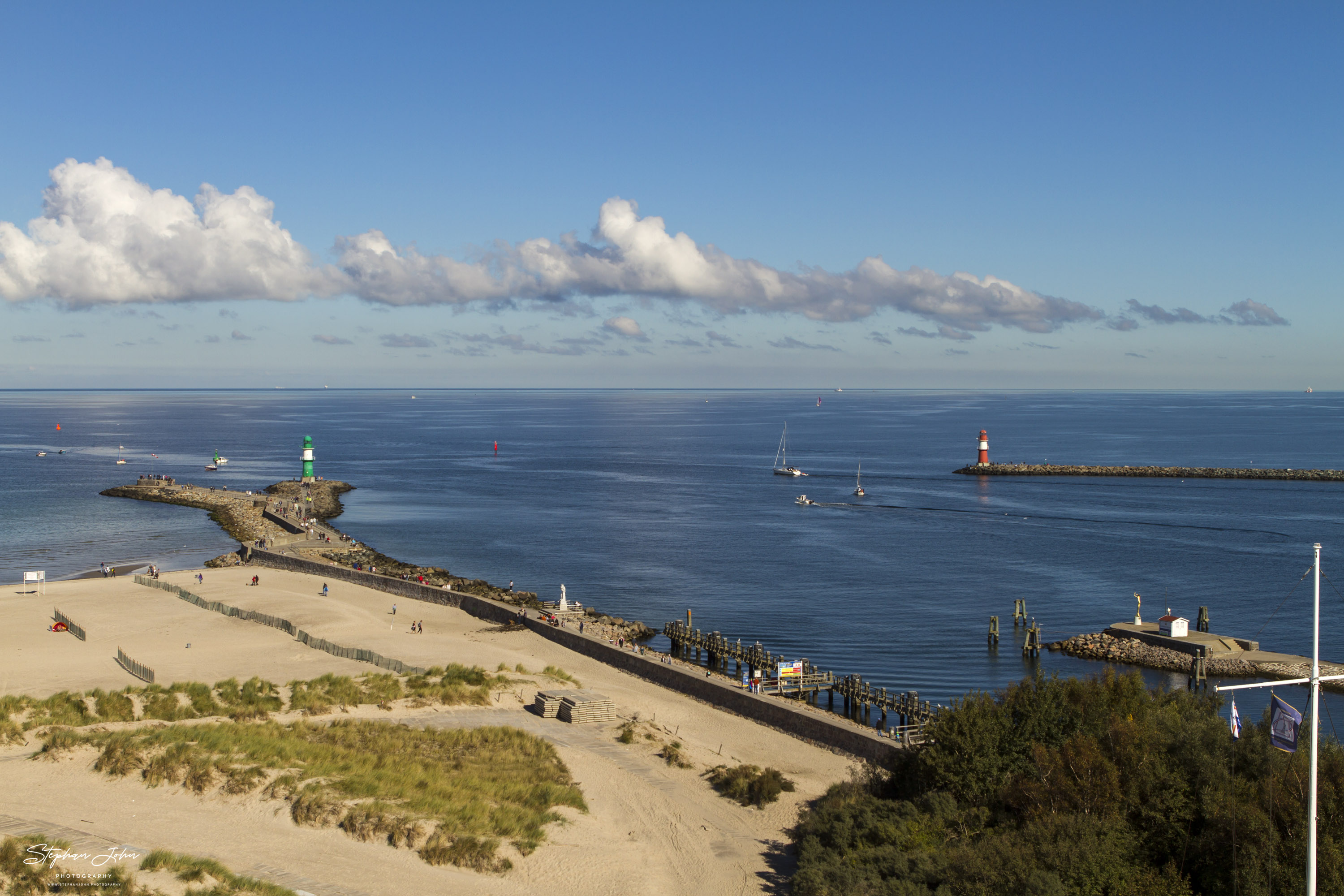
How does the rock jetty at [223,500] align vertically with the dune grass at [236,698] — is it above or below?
below

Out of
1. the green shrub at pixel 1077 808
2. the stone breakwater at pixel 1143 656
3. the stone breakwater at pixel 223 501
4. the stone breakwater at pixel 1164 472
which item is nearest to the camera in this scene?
the green shrub at pixel 1077 808

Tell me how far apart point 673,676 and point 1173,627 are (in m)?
23.7

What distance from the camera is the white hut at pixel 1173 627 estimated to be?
44.7m

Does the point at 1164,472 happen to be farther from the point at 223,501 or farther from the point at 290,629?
the point at 290,629

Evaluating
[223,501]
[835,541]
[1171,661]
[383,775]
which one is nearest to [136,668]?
[383,775]

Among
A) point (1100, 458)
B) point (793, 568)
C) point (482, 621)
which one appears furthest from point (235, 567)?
point (1100, 458)

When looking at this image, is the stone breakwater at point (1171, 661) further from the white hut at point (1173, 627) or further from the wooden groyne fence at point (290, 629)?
the wooden groyne fence at point (290, 629)

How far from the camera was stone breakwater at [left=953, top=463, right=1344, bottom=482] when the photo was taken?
372 ft

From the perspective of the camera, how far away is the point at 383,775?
23141 mm

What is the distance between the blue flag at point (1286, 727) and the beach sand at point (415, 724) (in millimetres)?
10154

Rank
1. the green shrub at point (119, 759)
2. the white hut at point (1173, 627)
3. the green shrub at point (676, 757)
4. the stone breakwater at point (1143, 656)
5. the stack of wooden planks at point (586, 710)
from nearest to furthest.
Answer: the green shrub at point (119, 759) < the green shrub at point (676, 757) < the stack of wooden planks at point (586, 710) < the stone breakwater at point (1143, 656) < the white hut at point (1173, 627)

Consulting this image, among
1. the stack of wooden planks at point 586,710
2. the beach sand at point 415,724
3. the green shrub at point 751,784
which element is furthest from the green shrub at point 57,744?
the green shrub at point 751,784

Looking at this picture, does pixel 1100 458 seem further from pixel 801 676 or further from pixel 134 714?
pixel 134 714

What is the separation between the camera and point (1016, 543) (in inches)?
2864
